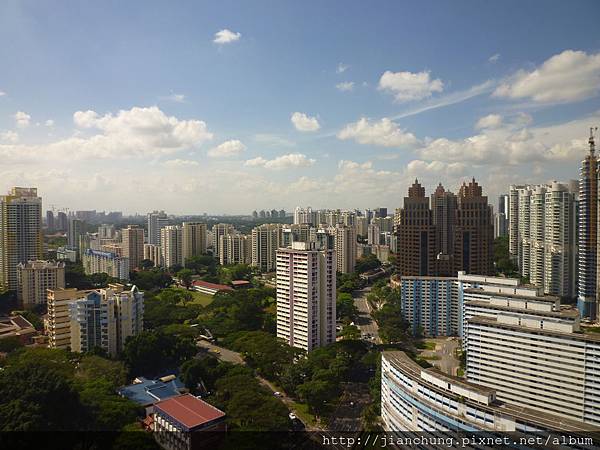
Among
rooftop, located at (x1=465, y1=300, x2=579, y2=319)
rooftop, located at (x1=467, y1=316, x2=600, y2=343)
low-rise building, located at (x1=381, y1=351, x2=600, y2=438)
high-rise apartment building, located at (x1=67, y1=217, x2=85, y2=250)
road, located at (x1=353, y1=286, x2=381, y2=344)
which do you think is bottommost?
road, located at (x1=353, y1=286, x2=381, y2=344)

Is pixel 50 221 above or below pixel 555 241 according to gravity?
above

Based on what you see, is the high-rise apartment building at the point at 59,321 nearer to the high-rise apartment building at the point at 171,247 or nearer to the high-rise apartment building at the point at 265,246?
the high-rise apartment building at the point at 265,246

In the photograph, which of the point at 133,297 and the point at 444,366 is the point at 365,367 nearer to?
the point at 444,366

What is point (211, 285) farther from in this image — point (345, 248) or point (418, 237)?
point (418, 237)

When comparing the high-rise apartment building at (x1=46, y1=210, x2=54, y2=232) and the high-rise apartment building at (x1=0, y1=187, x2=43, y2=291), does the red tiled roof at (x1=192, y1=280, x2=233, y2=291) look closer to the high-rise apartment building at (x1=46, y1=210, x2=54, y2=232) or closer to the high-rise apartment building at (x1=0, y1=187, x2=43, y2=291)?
the high-rise apartment building at (x1=0, y1=187, x2=43, y2=291)

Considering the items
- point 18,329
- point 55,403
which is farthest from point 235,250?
point 55,403

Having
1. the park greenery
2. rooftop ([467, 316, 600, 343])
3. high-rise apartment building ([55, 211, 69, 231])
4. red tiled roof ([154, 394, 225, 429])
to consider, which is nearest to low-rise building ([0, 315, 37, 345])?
the park greenery

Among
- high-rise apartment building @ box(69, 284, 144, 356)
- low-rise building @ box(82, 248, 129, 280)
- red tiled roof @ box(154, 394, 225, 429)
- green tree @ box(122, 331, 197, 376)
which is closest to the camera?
red tiled roof @ box(154, 394, 225, 429)

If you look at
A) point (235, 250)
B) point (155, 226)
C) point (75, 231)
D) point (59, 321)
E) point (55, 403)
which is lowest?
point (55, 403)
